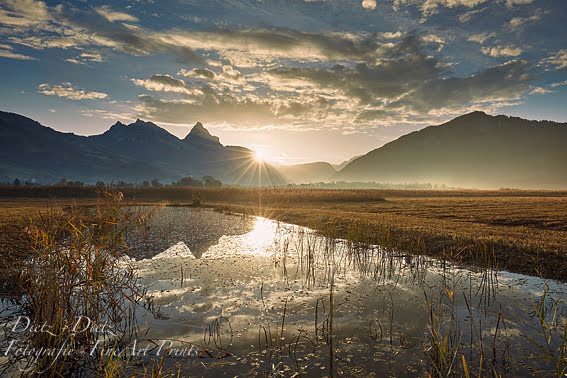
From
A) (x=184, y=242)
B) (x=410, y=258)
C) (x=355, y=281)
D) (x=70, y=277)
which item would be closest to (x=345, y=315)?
(x=355, y=281)

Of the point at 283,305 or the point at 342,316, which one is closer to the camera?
the point at 342,316

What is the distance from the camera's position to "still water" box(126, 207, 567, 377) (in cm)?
680

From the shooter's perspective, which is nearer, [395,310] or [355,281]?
[395,310]

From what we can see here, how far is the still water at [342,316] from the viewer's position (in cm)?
680

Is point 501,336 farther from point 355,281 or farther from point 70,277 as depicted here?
point 70,277

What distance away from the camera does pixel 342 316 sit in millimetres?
9484

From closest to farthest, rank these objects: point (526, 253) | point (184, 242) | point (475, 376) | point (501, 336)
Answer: point (475, 376) → point (501, 336) → point (526, 253) → point (184, 242)

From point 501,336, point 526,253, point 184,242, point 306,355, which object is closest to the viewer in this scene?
point 306,355

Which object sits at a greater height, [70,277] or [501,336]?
[70,277]

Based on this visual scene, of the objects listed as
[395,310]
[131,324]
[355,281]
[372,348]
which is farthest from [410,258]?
[131,324]

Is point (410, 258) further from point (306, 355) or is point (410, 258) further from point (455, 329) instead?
point (306, 355)

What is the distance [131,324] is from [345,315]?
20.2 feet

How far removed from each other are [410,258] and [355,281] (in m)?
5.52

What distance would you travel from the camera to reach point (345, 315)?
9539 mm
